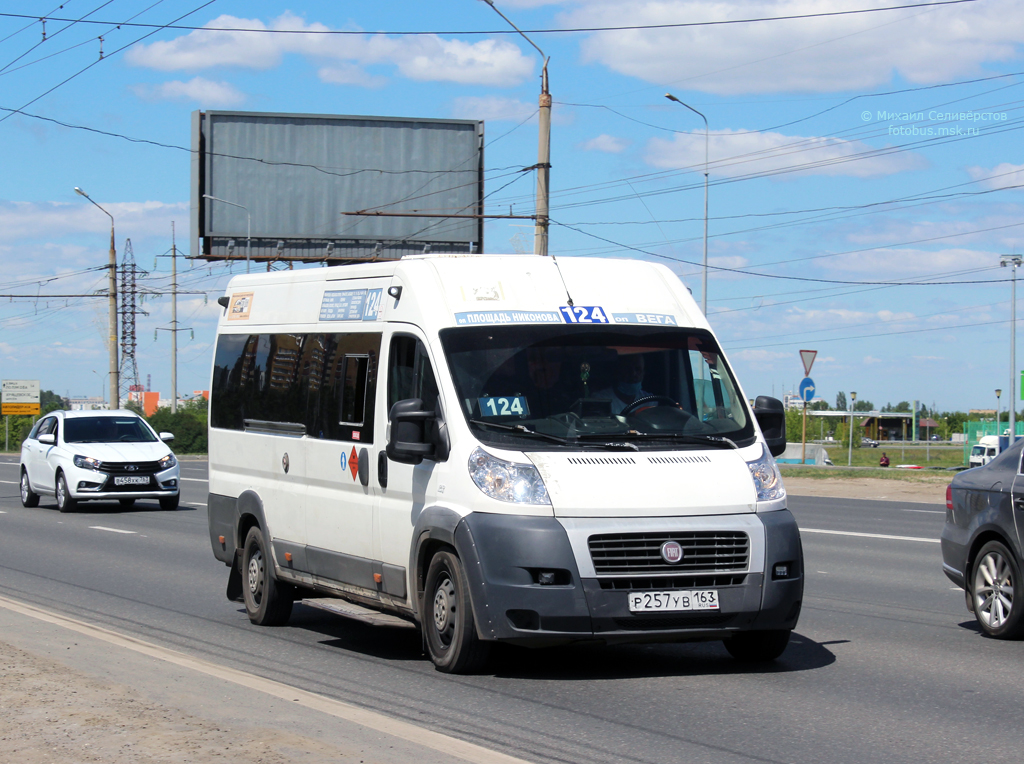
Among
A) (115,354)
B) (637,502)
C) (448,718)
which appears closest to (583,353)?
(637,502)

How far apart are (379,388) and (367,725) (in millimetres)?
2837

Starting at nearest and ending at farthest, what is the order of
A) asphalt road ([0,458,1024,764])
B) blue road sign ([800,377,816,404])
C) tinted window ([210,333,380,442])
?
1. asphalt road ([0,458,1024,764])
2. tinted window ([210,333,380,442])
3. blue road sign ([800,377,816,404])

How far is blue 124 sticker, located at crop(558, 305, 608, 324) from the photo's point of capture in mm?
8234

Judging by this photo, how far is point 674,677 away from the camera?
7.68m

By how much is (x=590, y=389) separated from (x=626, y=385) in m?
0.24

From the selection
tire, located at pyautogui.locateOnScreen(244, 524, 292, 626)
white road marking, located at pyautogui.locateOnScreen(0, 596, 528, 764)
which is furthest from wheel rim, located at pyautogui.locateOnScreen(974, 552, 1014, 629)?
tire, located at pyautogui.locateOnScreen(244, 524, 292, 626)

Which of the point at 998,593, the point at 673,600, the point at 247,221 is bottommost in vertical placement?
the point at 998,593

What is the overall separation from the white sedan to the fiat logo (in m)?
16.5

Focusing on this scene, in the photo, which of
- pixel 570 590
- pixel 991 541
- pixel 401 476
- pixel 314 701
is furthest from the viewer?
pixel 991 541

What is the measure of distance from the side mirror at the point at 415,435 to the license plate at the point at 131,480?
15.9m

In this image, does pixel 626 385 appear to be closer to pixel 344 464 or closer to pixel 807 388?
pixel 344 464

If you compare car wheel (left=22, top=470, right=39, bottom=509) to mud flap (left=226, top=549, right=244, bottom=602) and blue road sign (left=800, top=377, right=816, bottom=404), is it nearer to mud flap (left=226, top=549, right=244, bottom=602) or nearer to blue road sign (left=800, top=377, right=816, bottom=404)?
mud flap (left=226, top=549, right=244, bottom=602)

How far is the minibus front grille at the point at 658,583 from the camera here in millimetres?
7207

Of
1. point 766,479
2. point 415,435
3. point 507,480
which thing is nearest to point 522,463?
point 507,480
